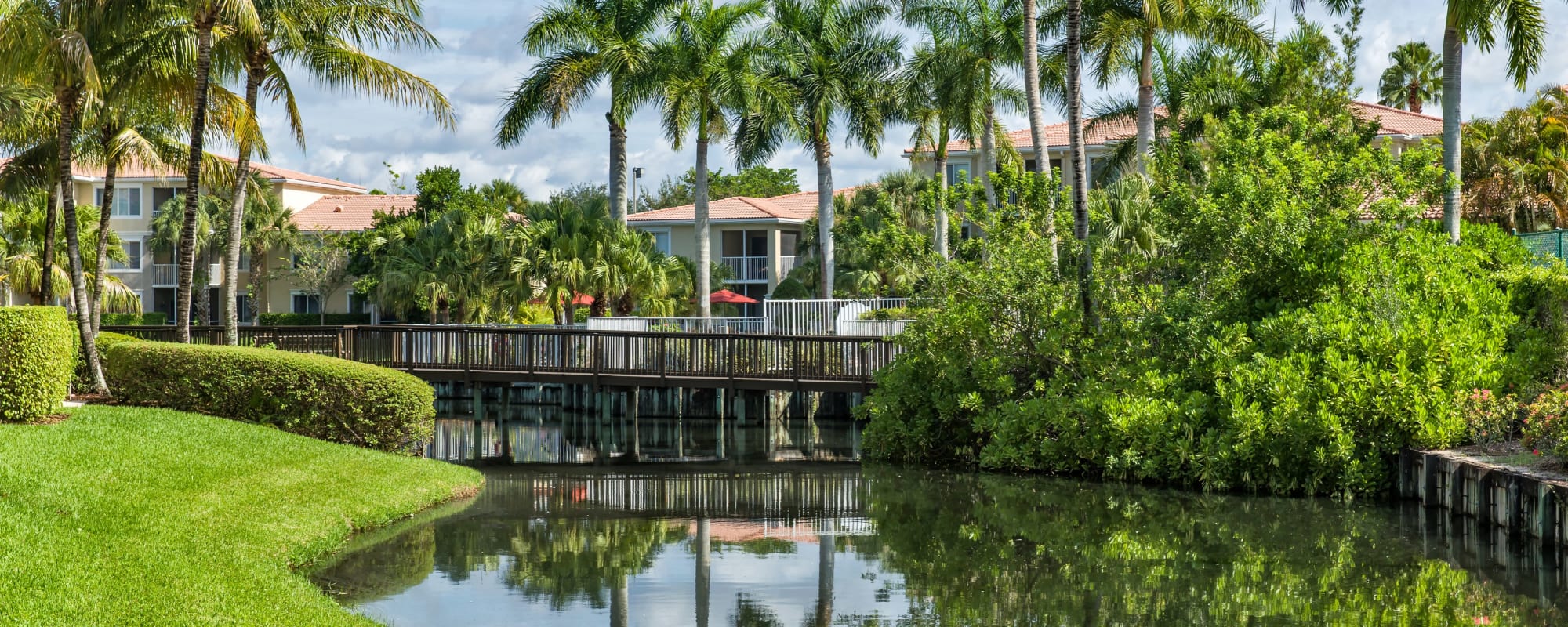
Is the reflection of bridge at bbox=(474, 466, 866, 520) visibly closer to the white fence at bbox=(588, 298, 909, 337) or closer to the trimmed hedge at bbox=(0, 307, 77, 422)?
the trimmed hedge at bbox=(0, 307, 77, 422)

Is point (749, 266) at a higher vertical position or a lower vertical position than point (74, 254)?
higher

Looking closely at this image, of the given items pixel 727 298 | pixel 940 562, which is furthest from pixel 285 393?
pixel 727 298

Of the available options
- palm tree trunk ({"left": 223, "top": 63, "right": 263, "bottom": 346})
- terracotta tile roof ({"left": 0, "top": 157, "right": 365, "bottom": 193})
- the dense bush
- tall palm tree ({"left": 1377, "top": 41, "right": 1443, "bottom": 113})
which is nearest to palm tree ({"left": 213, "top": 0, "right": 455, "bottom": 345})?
palm tree trunk ({"left": 223, "top": 63, "right": 263, "bottom": 346})

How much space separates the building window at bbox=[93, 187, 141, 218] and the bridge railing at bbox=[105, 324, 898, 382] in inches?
999

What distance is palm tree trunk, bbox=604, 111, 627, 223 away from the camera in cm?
3644

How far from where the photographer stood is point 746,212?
50.6 m

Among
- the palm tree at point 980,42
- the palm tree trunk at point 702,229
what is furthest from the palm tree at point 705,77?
the palm tree at point 980,42

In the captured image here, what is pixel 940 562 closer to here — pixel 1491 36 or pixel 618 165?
pixel 1491 36

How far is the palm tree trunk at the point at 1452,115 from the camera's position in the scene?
2005 centimetres

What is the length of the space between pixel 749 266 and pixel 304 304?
17.7 m

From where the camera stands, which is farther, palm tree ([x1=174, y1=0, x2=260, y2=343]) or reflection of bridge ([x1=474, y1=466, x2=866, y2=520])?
palm tree ([x1=174, y1=0, x2=260, y2=343])

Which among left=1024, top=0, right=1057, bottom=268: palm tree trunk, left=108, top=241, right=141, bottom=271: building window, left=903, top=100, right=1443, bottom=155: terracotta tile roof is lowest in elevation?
left=108, top=241, right=141, bottom=271: building window

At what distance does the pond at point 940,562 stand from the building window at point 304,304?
38.6 meters

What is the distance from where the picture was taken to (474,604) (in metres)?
10.5
